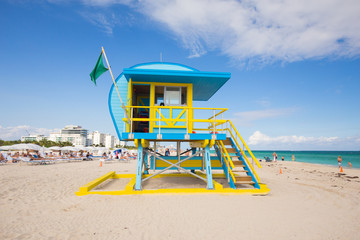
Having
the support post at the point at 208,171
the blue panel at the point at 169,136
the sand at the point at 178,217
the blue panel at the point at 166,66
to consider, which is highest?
the blue panel at the point at 166,66

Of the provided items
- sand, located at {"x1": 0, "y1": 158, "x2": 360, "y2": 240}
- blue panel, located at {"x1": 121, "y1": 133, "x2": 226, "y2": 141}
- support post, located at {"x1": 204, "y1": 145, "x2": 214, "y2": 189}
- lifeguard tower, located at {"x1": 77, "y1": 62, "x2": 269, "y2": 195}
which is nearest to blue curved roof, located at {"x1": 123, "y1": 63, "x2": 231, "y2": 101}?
lifeguard tower, located at {"x1": 77, "y1": 62, "x2": 269, "y2": 195}

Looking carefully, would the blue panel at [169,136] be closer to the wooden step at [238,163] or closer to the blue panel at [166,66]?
the wooden step at [238,163]

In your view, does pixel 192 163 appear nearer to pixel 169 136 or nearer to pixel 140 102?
pixel 169 136

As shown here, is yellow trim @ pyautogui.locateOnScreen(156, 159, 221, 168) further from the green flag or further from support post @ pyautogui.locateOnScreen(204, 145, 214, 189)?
the green flag

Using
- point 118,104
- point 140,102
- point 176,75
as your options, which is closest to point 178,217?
point 176,75

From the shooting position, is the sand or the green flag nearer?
the sand

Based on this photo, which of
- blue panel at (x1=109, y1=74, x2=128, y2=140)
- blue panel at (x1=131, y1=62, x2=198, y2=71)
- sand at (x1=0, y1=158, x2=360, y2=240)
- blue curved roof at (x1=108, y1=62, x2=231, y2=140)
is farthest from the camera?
blue panel at (x1=131, y1=62, x2=198, y2=71)

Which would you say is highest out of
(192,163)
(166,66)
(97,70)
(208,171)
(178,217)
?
(166,66)

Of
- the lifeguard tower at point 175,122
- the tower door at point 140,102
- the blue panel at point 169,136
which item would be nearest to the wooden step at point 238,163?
the lifeguard tower at point 175,122

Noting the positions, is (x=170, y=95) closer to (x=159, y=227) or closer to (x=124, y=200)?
(x=124, y=200)

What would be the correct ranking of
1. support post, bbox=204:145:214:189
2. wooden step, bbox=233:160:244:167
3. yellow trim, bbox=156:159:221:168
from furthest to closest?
yellow trim, bbox=156:159:221:168 < wooden step, bbox=233:160:244:167 < support post, bbox=204:145:214:189

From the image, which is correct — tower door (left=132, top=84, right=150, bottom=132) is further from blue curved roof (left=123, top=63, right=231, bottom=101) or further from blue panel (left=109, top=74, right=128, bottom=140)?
blue curved roof (left=123, top=63, right=231, bottom=101)

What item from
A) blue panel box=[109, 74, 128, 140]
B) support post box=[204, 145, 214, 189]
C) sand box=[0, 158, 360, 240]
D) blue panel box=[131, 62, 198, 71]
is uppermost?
blue panel box=[131, 62, 198, 71]

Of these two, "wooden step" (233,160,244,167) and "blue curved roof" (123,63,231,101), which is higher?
"blue curved roof" (123,63,231,101)
